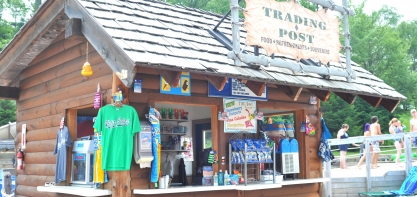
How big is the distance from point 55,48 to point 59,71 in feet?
1.56

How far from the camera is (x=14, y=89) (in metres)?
10.5

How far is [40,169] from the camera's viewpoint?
935cm

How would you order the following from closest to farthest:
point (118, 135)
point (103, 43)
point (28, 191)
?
point (103, 43)
point (118, 135)
point (28, 191)

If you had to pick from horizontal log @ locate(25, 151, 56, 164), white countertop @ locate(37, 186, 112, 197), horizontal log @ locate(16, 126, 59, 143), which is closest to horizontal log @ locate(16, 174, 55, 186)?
horizontal log @ locate(25, 151, 56, 164)

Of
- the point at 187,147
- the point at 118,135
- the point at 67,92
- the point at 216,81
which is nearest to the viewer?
the point at 118,135

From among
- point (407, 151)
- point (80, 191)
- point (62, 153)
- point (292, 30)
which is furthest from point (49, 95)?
point (407, 151)

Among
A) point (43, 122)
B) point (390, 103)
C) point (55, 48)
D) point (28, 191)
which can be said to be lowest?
point (28, 191)

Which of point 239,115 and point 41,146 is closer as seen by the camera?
point 239,115

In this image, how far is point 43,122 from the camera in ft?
30.6

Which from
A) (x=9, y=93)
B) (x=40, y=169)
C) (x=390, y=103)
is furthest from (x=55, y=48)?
(x=390, y=103)

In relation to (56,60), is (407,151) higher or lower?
lower

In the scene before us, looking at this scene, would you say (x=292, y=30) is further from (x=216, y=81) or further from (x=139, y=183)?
(x=139, y=183)

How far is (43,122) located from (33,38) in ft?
5.20

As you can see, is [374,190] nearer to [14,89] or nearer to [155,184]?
[155,184]
